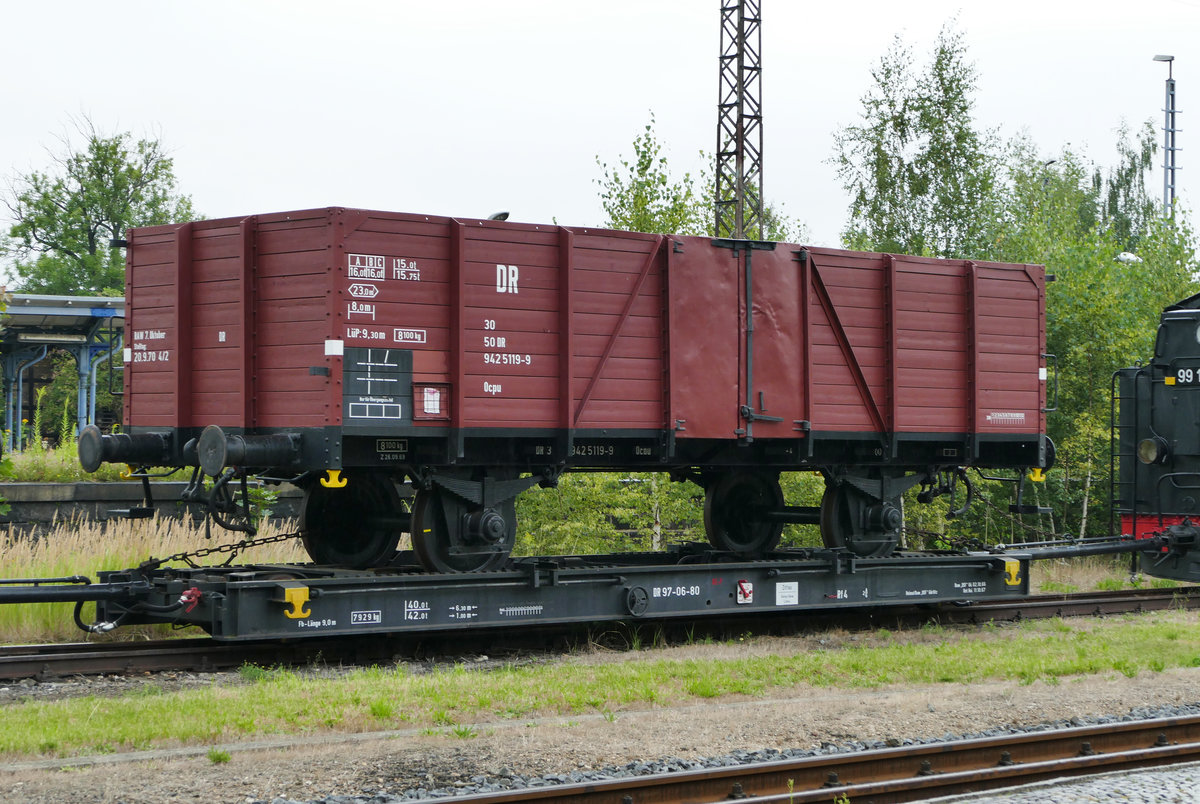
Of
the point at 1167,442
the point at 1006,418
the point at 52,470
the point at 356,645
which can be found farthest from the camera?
the point at 52,470

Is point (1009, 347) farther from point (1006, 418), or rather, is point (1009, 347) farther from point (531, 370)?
point (531, 370)

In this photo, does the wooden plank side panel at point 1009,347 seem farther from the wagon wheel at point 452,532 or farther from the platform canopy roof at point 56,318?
the platform canopy roof at point 56,318

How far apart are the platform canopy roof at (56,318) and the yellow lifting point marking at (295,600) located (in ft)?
54.6

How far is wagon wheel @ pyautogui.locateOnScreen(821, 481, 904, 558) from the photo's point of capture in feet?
43.2

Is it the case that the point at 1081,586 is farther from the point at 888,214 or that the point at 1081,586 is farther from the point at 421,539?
the point at 888,214

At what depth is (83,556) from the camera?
12703 mm

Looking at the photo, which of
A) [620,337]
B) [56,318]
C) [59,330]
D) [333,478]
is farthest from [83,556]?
[59,330]

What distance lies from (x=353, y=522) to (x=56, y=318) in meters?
16.5

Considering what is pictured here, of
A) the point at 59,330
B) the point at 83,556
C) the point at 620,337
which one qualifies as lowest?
the point at 83,556

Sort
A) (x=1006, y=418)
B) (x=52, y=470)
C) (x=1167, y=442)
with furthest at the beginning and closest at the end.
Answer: (x=52, y=470), (x=1167, y=442), (x=1006, y=418)

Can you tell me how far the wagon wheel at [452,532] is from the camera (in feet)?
35.6

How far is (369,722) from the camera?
7.68 meters

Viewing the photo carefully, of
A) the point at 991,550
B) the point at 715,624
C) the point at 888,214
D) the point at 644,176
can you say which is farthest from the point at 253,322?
the point at 888,214

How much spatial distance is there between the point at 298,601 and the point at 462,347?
2.56 m
